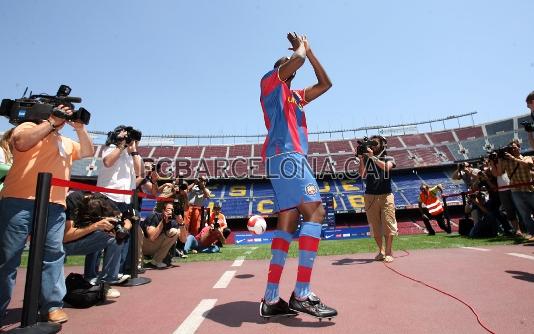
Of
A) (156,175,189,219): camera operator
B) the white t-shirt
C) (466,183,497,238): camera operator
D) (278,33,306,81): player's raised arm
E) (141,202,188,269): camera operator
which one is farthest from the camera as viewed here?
(466,183,497,238): camera operator

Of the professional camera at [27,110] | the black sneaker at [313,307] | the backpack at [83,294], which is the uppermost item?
the professional camera at [27,110]

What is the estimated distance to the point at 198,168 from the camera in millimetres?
40469

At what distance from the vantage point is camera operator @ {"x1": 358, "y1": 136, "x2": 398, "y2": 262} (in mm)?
5531

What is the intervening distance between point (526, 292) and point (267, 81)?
10.5 feet

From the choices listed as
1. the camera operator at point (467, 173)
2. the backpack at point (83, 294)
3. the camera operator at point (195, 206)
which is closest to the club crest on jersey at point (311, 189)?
the backpack at point (83, 294)

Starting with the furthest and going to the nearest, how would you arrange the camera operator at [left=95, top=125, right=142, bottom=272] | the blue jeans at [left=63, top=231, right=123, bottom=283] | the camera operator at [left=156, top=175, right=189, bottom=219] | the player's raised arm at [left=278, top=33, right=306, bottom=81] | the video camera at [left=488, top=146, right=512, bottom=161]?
1. the video camera at [left=488, top=146, right=512, bottom=161]
2. the camera operator at [left=156, top=175, right=189, bottom=219]
3. the camera operator at [left=95, top=125, right=142, bottom=272]
4. the blue jeans at [left=63, top=231, right=123, bottom=283]
5. the player's raised arm at [left=278, top=33, right=306, bottom=81]

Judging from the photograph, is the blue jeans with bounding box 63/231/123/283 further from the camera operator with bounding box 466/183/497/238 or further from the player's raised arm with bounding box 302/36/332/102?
the camera operator with bounding box 466/183/497/238

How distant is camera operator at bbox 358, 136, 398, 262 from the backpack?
14.1 feet

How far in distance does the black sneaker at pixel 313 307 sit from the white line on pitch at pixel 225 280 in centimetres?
148

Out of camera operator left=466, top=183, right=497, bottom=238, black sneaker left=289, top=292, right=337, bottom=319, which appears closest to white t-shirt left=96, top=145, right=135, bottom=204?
black sneaker left=289, top=292, right=337, bottom=319

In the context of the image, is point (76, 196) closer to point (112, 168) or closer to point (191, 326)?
point (112, 168)

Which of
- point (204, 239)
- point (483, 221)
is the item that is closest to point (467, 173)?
point (483, 221)

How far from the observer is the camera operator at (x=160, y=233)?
569cm

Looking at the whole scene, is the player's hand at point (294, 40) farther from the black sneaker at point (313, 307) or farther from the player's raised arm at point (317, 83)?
the black sneaker at point (313, 307)
